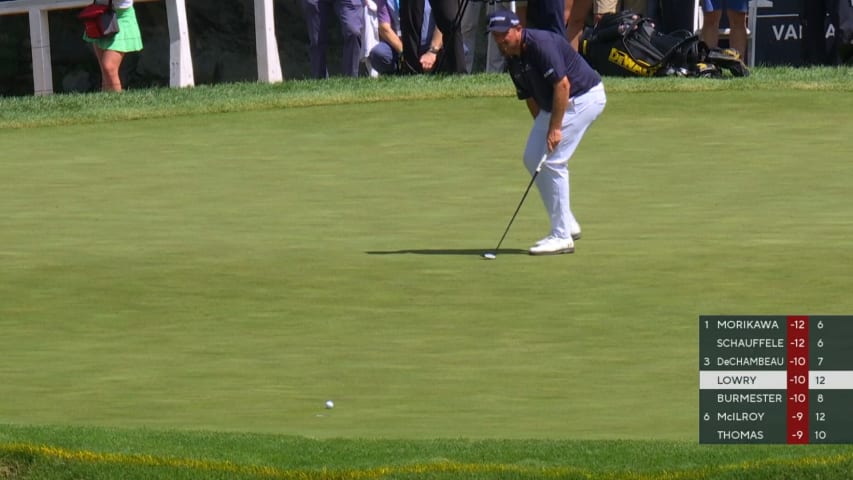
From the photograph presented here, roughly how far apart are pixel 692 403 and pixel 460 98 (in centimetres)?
1072

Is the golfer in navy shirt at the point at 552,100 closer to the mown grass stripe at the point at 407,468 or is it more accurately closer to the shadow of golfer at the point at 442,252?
the shadow of golfer at the point at 442,252

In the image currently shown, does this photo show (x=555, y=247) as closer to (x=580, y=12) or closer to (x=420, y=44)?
(x=420, y=44)

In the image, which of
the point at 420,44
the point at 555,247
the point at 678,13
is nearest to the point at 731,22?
the point at 678,13

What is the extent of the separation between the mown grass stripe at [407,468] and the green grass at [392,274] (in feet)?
0.04

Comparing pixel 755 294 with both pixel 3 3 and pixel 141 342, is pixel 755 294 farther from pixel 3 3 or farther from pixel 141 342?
pixel 3 3

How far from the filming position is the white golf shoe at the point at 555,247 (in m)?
12.5

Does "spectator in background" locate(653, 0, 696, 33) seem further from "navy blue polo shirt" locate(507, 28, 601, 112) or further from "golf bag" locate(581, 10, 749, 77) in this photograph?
"navy blue polo shirt" locate(507, 28, 601, 112)

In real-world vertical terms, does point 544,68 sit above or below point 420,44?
above

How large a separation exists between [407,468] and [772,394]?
1225 millimetres

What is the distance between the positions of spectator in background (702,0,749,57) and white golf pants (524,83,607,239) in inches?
345

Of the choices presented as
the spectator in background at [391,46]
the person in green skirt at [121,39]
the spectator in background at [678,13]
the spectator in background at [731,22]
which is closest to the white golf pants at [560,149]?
the spectator in background at [391,46]

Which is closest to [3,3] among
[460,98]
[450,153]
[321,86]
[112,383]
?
[321,86]

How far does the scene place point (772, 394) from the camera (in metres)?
7.06

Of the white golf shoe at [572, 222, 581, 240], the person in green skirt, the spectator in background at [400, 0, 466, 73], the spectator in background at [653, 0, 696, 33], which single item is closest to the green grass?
the white golf shoe at [572, 222, 581, 240]
